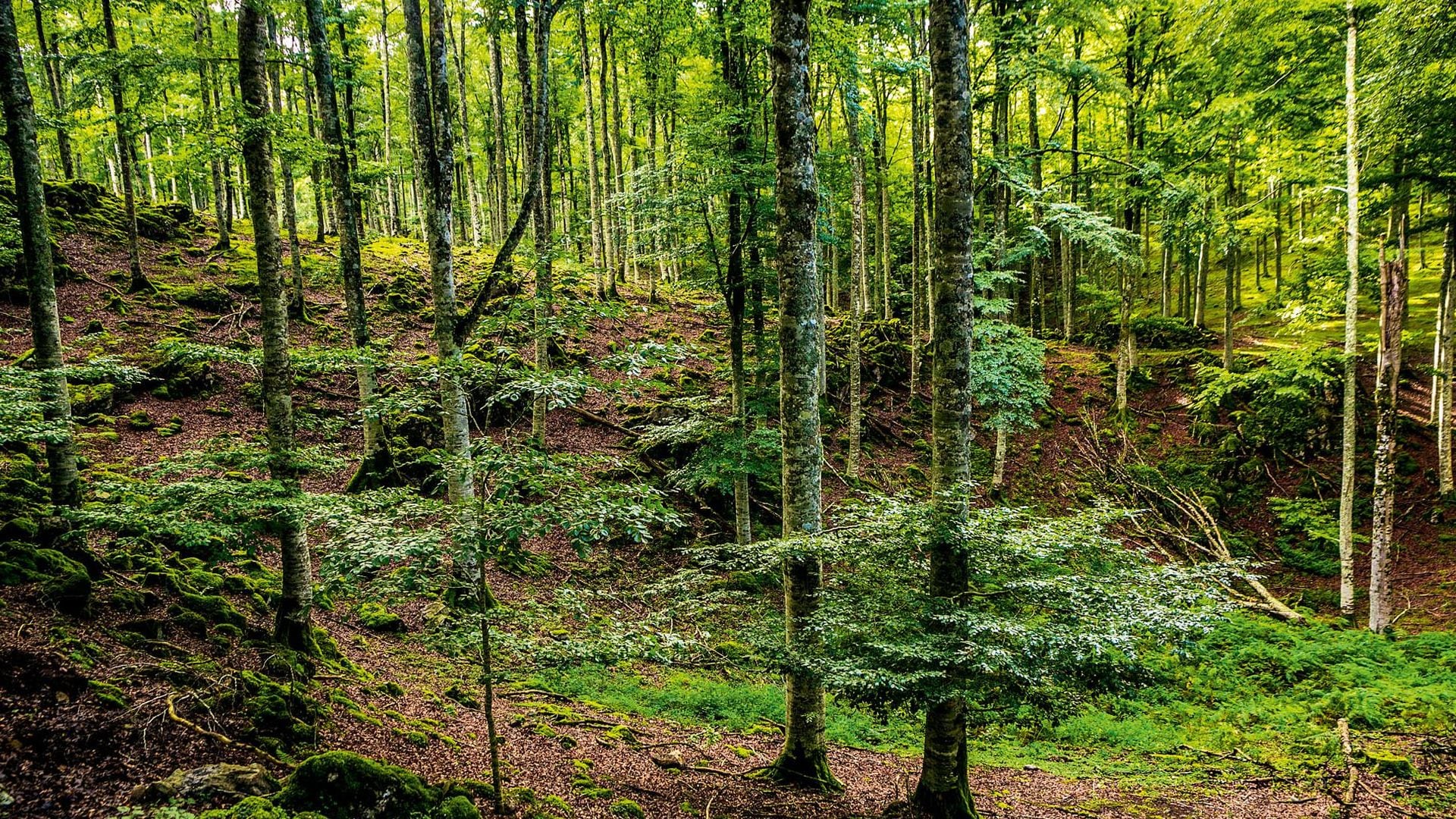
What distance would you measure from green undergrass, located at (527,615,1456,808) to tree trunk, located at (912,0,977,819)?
4.72 feet

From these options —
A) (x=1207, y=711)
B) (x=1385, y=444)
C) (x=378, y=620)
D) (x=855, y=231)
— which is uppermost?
(x=855, y=231)

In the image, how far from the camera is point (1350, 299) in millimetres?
10477

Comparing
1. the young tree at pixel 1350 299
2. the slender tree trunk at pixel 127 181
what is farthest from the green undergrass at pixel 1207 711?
the slender tree trunk at pixel 127 181

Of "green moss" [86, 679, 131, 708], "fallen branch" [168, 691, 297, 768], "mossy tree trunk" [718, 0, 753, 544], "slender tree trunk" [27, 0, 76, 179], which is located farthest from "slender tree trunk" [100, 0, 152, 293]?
"fallen branch" [168, 691, 297, 768]

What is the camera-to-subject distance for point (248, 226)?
23312mm

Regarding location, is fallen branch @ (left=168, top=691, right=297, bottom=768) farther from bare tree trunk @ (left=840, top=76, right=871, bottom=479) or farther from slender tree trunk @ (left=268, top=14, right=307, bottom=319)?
slender tree trunk @ (left=268, top=14, right=307, bottom=319)

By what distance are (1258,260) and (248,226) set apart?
41075 millimetres

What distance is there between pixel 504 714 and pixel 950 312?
6641 mm

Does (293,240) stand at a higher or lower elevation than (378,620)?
higher

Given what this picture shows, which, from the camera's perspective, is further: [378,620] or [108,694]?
[378,620]

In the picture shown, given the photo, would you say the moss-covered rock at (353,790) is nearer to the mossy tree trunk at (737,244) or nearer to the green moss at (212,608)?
the green moss at (212,608)

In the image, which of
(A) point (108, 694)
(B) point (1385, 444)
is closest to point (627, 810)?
(A) point (108, 694)

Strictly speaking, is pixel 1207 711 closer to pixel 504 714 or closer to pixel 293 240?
pixel 504 714

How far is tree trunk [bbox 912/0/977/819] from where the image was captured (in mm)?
5309
